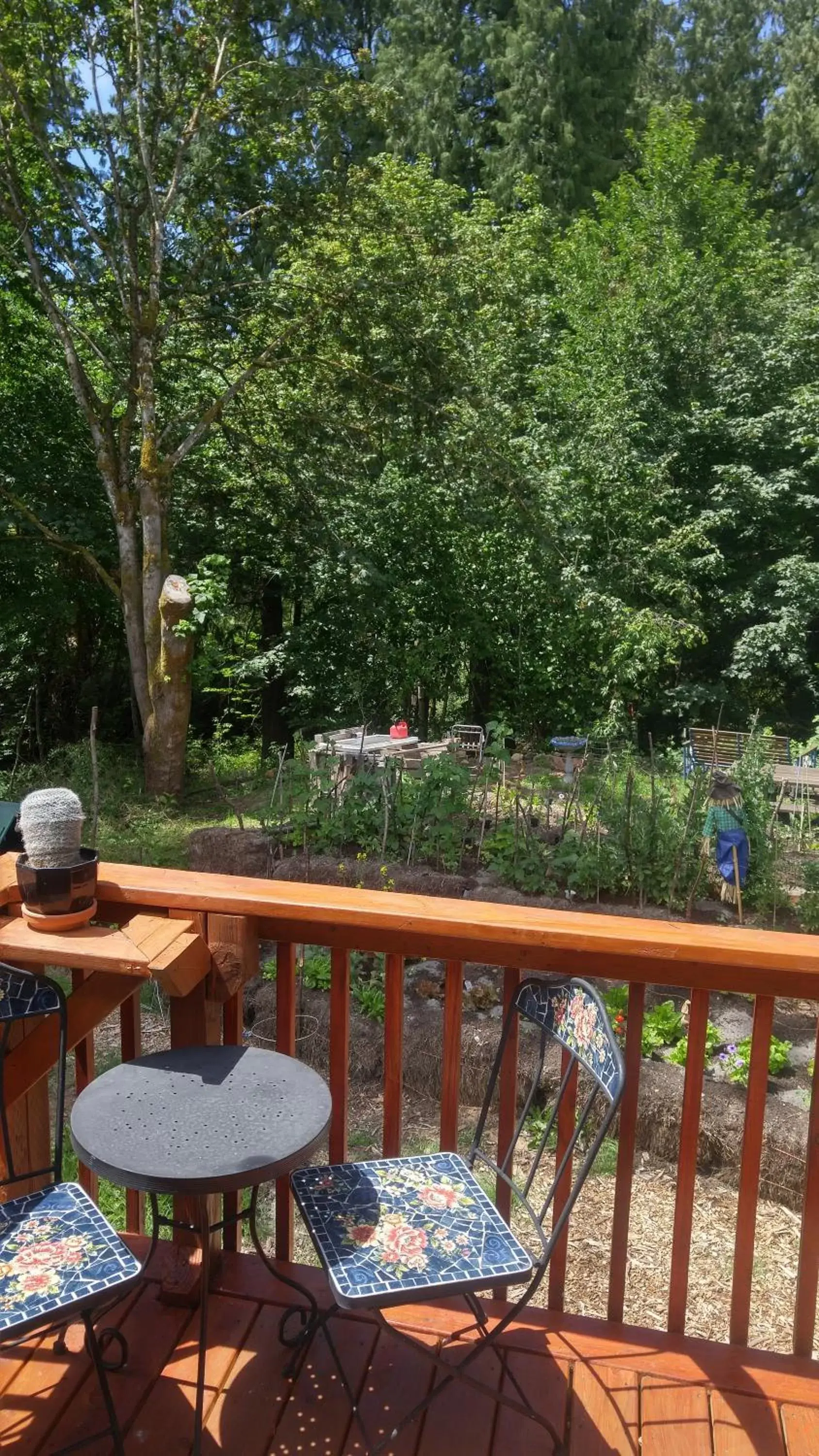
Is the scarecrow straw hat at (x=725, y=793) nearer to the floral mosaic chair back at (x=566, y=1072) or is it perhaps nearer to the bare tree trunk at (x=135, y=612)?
the floral mosaic chair back at (x=566, y=1072)

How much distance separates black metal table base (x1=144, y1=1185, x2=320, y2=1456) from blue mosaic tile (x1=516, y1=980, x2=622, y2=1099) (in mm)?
550

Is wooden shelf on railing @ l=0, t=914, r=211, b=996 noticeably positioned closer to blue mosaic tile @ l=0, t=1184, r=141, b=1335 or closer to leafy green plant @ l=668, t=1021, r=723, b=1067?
blue mosaic tile @ l=0, t=1184, r=141, b=1335

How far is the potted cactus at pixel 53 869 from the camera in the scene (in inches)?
66.8

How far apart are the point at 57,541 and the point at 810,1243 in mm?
9240

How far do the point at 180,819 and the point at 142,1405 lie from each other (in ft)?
24.4

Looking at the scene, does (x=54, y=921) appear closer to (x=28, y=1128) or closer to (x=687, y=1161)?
(x=28, y=1128)

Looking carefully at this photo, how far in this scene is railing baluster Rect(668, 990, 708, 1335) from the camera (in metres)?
1.71

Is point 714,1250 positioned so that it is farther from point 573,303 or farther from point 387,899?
point 573,303

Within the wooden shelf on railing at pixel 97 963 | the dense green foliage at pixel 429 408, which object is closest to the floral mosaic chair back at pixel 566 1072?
the wooden shelf on railing at pixel 97 963

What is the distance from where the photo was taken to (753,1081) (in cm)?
169

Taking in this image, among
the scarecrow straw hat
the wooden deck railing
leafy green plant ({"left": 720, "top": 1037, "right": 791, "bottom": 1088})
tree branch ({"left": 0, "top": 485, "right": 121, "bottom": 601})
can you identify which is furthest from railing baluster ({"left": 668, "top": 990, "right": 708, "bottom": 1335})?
tree branch ({"left": 0, "top": 485, "right": 121, "bottom": 601})

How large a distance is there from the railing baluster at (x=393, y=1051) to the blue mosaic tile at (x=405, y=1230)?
10cm

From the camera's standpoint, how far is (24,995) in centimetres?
171

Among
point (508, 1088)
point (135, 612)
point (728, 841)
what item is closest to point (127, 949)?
point (508, 1088)
